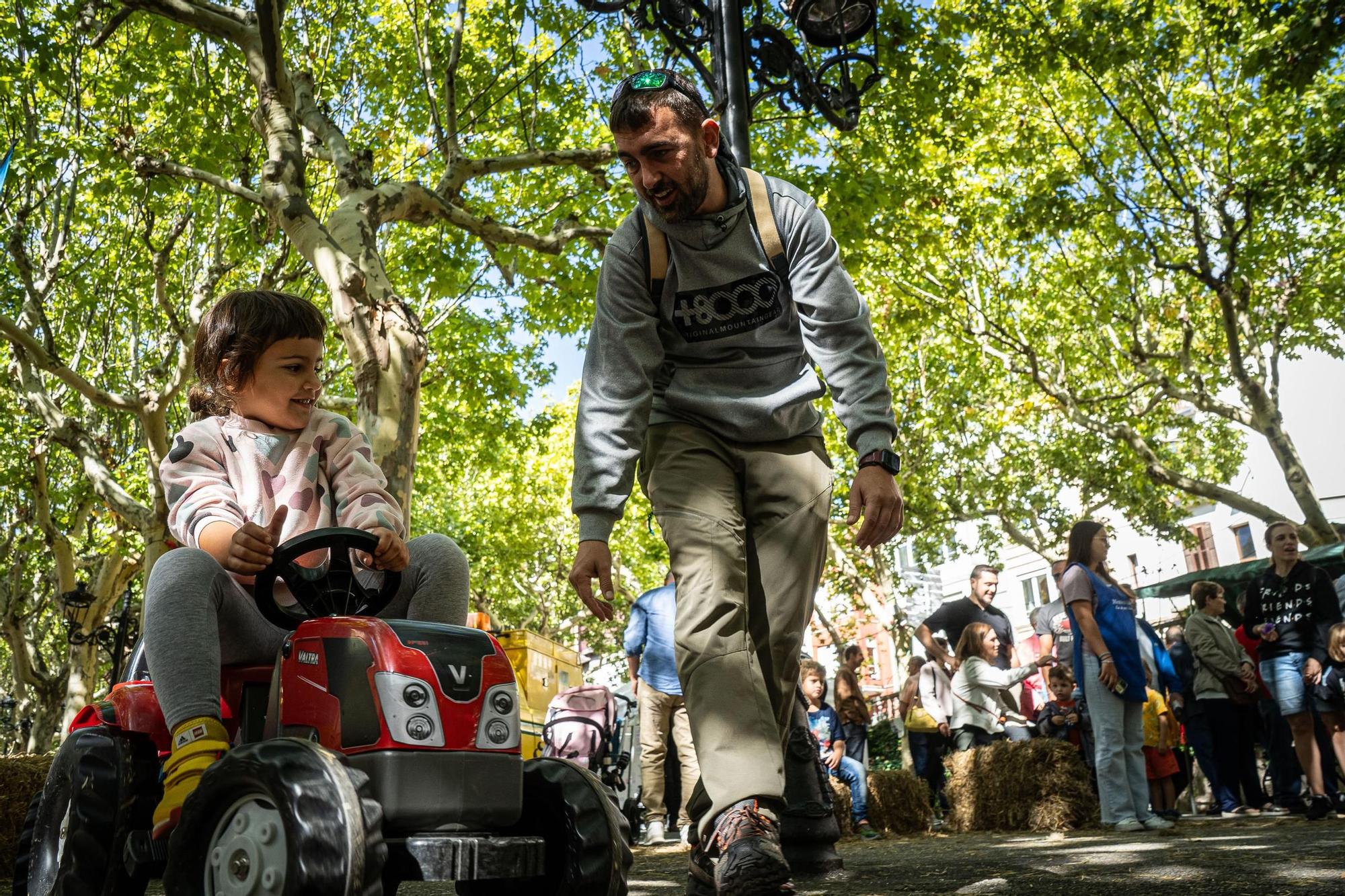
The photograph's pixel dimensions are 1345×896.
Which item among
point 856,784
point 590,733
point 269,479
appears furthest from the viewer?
point 590,733

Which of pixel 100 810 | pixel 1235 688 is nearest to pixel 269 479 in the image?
pixel 100 810

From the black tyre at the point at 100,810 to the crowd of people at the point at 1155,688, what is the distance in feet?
20.3

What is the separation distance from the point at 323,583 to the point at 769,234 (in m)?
1.59

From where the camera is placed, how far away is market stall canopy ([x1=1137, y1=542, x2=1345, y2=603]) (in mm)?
13922

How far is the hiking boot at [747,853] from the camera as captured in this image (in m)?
2.72

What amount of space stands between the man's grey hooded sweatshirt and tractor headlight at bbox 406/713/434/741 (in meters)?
0.86

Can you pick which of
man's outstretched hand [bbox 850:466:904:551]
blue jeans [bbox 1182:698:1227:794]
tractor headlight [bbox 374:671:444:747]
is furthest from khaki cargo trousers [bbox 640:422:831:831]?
blue jeans [bbox 1182:698:1227:794]

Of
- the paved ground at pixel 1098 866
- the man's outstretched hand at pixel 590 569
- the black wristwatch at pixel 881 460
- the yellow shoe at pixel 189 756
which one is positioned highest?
the black wristwatch at pixel 881 460

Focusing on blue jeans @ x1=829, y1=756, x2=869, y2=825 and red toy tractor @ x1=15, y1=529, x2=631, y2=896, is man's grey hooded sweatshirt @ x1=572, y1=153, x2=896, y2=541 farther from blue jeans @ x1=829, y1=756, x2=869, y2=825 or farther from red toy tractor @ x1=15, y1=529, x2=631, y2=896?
blue jeans @ x1=829, y1=756, x2=869, y2=825

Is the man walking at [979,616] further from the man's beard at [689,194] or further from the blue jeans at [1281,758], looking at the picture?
the man's beard at [689,194]

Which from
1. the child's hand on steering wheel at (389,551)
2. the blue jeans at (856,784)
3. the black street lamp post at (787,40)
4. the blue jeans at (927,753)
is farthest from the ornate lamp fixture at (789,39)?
the blue jeans at (927,753)

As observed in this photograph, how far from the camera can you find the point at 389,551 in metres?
3.08

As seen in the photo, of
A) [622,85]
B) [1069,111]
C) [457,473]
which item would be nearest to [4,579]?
[457,473]

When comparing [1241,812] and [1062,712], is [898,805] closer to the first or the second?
[1062,712]
